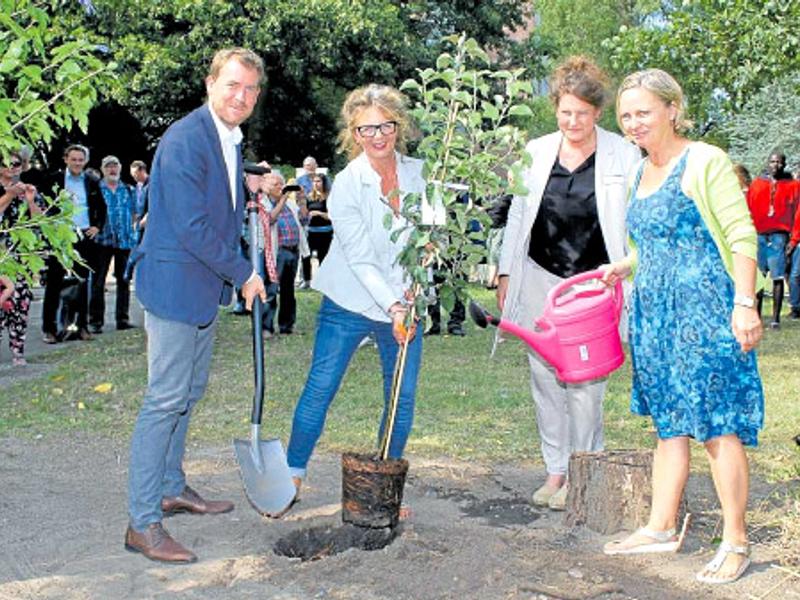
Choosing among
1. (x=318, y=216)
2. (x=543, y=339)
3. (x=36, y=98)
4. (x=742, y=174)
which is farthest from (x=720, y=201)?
(x=318, y=216)

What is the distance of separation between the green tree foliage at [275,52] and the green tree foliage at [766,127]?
8.56 meters

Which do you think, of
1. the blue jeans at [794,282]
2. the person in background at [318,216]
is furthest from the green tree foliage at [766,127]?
the person in background at [318,216]

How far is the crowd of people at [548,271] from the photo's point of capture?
4473mm

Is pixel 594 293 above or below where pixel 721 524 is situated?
above

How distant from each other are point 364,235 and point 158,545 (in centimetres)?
155

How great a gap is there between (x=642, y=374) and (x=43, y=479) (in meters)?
3.34

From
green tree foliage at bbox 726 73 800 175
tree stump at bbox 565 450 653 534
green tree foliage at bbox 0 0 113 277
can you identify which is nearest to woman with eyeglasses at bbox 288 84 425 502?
tree stump at bbox 565 450 653 534

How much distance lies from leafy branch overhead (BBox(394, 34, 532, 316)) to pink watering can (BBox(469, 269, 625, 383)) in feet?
1.36

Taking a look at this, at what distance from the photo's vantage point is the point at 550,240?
5.54m

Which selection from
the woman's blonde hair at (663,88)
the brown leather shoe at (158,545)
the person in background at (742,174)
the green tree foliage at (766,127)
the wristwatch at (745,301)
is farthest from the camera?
the green tree foliage at (766,127)

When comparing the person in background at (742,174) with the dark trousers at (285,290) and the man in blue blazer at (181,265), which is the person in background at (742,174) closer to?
the dark trousers at (285,290)

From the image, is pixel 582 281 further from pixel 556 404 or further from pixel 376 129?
pixel 376 129

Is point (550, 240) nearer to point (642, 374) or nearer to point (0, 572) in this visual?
point (642, 374)

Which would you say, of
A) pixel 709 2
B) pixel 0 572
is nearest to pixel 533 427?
pixel 0 572
